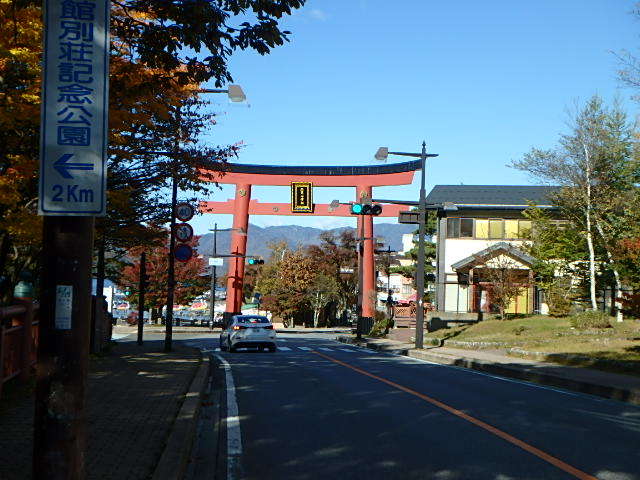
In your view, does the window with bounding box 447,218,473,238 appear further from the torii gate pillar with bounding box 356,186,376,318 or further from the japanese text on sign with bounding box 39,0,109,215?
the japanese text on sign with bounding box 39,0,109,215

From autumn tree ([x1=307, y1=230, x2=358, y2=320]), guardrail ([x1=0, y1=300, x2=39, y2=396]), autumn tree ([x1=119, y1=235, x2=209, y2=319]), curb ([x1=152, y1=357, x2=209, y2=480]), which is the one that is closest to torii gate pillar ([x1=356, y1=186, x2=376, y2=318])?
autumn tree ([x1=119, y1=235, x2=209, y2=319])

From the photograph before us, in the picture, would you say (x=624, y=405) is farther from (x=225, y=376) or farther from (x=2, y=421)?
(x=2, y=421)

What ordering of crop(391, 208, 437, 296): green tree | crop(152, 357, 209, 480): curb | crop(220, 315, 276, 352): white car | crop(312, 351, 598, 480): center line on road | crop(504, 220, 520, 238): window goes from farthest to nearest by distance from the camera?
1. crop(391, 208, 437, 296): green tree
2. crop(504, 220, 520, 238): window
3. crop(220, 315, 276, 352): white car
4. crop(312, 351, 598, 480): center line on road
5. crop(152, 357, 209, 480): curb

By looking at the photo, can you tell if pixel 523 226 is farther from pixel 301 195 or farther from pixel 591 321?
pixel 591 321

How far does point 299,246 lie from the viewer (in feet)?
Result: 244

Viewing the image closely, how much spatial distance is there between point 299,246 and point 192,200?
50828mm

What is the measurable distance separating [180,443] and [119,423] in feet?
5.27

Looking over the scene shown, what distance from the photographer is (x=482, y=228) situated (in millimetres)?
47125

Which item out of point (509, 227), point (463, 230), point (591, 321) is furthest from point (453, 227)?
point (591, 321)

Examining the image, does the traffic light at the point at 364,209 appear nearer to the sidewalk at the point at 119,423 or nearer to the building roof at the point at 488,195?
the sidewalk at the point at 119,423

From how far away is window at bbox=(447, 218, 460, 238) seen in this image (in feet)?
155

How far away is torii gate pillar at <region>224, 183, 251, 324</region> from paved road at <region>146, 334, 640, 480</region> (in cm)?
3350

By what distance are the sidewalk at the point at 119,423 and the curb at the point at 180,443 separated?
10 cm

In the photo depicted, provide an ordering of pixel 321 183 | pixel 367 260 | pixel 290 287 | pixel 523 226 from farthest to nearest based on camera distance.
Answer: pixel 290 287 → pixel 367 260 → pixel 321 183 → pixel 523 226
